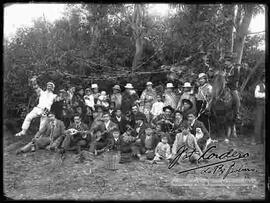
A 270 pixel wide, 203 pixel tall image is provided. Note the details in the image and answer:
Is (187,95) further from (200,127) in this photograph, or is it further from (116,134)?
(116,134)

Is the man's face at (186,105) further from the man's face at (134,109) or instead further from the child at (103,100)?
the child at (103,100)

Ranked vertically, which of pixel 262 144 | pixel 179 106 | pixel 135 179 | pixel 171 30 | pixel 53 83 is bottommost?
pixel 135 179

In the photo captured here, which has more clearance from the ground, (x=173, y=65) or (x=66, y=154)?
(x=173, y=65)

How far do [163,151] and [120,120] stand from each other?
1.79m

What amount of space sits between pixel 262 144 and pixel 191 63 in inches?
116

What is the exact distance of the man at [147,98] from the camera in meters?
10.7

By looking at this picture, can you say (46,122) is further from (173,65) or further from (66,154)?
(173,65)

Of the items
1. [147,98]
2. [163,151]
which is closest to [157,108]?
[147,98]

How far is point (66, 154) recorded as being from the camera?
9.88m

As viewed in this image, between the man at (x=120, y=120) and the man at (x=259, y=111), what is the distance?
3.56 meters

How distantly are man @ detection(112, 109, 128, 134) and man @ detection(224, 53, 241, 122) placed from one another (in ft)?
10.2

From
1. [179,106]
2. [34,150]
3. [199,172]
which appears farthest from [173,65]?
[34,150]
